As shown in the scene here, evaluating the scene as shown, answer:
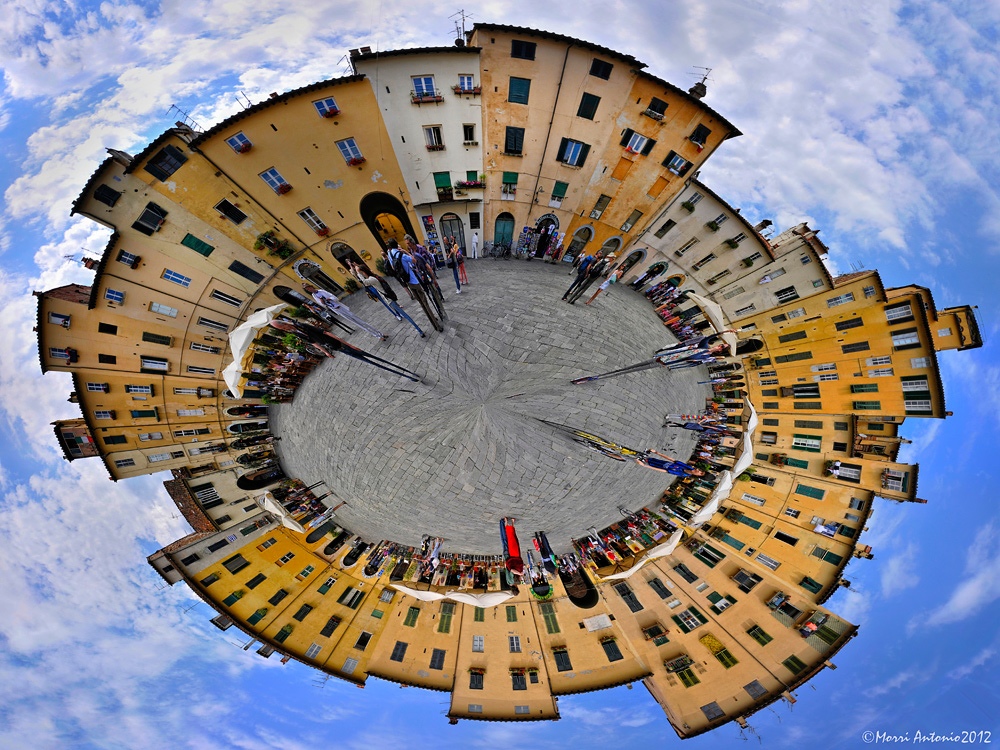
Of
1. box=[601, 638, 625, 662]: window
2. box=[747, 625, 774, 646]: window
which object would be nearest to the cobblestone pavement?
box=[601, 638, 625, 662]: window

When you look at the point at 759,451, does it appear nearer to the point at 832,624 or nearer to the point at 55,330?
the point at 832,624

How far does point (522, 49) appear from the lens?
18125 mm

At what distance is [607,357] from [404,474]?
10.1 meters

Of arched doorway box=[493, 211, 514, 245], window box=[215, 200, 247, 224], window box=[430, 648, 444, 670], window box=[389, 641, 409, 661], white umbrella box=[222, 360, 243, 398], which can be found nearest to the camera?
white umbrella box=[222, 360, 243, 398]

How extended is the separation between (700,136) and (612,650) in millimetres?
27567

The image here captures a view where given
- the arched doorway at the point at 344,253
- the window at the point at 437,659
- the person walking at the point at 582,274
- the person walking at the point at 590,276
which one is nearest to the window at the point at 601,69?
the person walking at the point at 590,276

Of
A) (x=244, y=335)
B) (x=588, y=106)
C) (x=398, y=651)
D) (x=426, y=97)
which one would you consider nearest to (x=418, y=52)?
(x=426, y=97)

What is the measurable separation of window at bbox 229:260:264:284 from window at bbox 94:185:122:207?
4631mm

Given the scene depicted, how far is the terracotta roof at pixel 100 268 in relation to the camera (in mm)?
16969

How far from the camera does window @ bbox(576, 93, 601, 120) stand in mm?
19062

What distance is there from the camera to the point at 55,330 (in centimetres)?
1794

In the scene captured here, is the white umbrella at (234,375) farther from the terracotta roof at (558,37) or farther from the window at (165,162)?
the terracotta roof at (558,37)

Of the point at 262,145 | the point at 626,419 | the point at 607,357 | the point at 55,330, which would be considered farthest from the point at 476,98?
the point at 55,330

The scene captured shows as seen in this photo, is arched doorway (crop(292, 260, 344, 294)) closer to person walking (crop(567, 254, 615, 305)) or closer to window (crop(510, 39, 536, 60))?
person walking (crop(567, 254, 615, 305))
